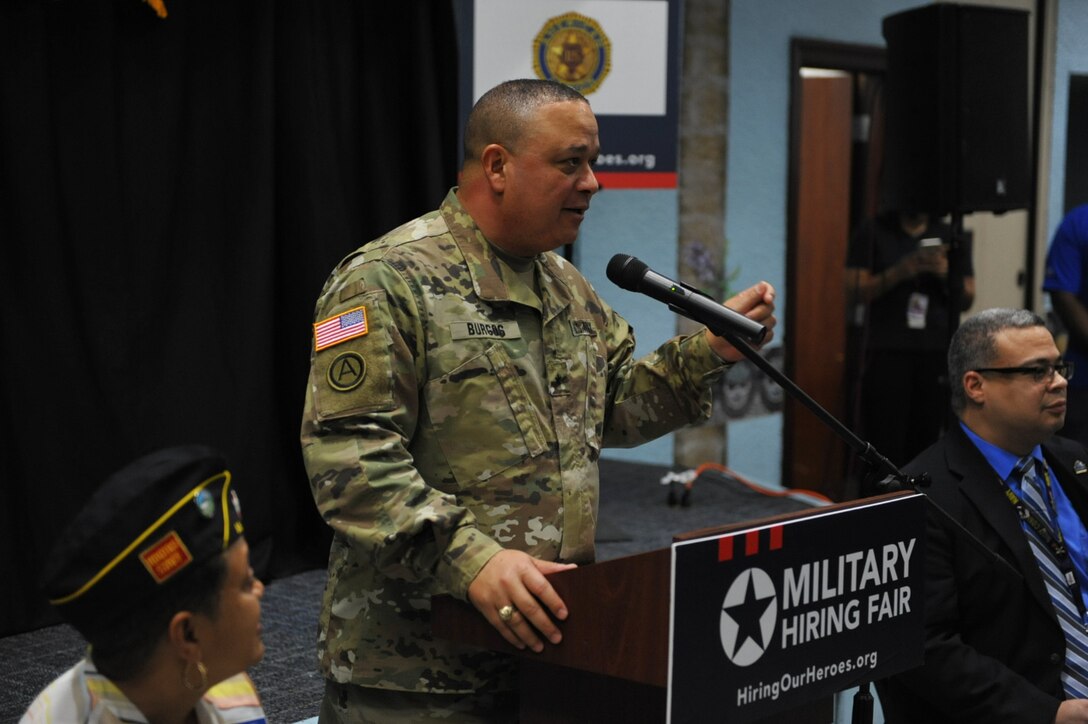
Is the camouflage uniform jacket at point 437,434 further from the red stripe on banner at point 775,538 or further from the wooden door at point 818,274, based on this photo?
the wooden door at point 818,274

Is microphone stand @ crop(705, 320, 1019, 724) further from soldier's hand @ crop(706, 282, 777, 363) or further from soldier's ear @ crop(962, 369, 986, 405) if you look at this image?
soldier's ear @ crop(962, 369, 986, 405)

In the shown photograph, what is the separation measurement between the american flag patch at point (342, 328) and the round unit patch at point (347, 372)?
0.03 metres

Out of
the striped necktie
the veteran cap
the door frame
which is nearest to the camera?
the veteran cap

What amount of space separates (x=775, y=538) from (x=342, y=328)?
2.26 ft

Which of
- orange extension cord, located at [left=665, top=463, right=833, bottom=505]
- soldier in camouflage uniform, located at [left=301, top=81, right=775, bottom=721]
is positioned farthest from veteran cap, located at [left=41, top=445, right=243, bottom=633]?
orange extension cord, located at [left=665, top=463, right=833, bottom=505]

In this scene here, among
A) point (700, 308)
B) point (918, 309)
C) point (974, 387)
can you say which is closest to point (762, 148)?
point (918, 309)

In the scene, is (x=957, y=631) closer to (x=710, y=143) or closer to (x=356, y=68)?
(x=356, y=68)

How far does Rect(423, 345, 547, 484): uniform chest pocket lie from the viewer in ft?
6.05

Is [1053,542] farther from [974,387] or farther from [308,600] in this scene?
[308,600]

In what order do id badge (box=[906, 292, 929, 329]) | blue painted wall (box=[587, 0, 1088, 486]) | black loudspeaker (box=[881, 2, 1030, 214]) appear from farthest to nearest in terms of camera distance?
1. blue painted wall (box=[587, 0, 1088, 486])
2. id badge (box=[906, 292, 929, 329])
3. black loudspeaker (box=[881, 2, 1030, 214])

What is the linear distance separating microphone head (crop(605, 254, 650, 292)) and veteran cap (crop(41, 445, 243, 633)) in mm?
719

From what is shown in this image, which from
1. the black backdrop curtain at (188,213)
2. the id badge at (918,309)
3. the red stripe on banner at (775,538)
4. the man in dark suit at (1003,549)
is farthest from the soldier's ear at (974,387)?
the id badge at (918,309)

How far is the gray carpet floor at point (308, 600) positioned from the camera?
3170 millimetres

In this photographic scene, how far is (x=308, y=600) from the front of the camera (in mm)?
3975
